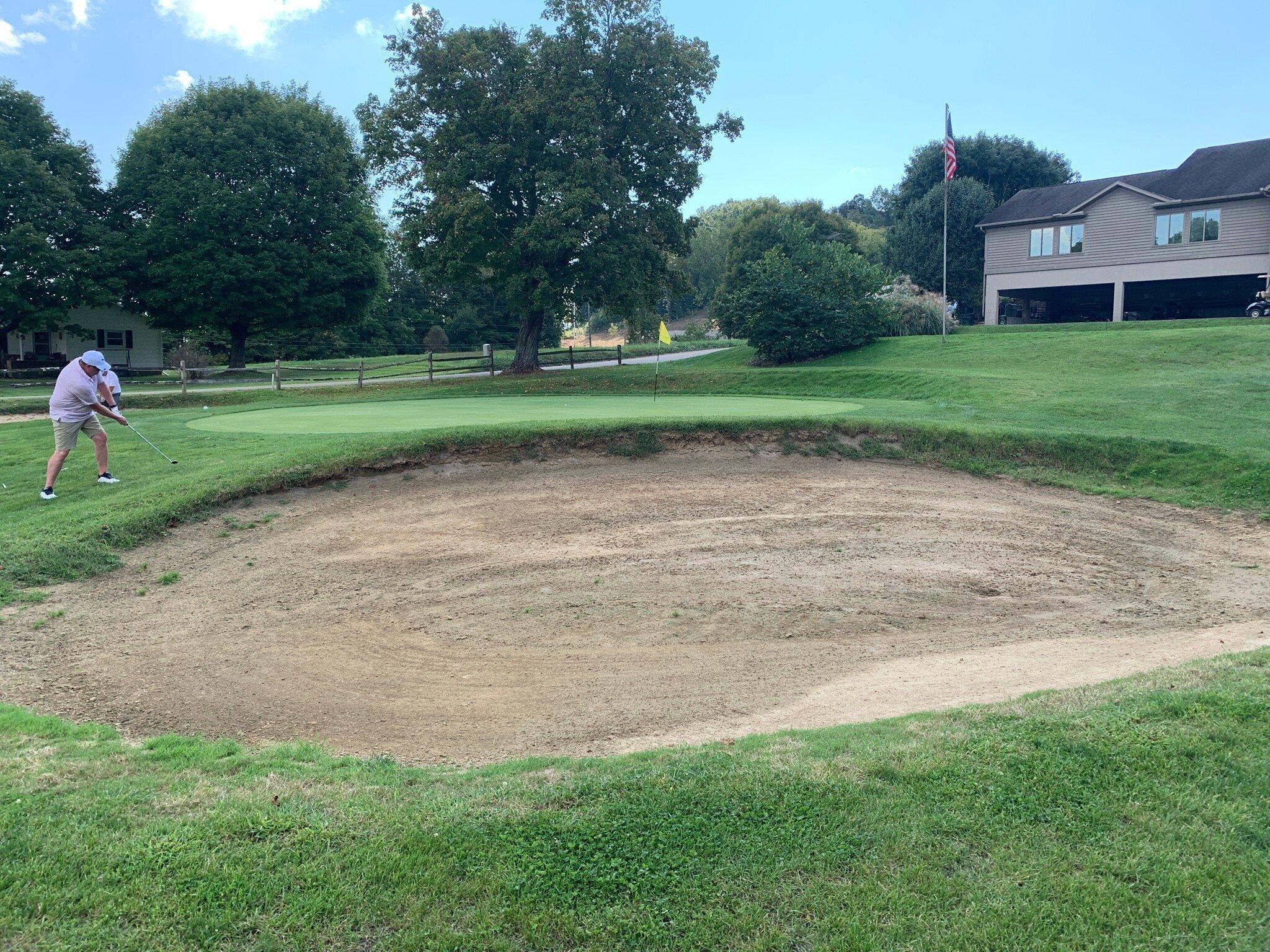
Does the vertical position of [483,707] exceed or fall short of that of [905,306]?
it falls short

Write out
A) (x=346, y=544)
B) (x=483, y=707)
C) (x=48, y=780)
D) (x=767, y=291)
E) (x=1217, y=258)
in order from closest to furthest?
(x=48, y=780), (x=483, y=707), (x=346, y=544), (x=767, y=291), (x=1217, y=258)

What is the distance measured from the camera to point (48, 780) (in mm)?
4578

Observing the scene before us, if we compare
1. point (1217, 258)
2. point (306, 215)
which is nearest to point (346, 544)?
point (306, 215)

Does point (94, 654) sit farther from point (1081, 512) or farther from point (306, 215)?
point (306, 215)

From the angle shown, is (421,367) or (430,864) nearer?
(430,864)

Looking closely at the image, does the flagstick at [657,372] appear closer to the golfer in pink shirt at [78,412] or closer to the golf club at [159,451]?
the golf club at [159,451]

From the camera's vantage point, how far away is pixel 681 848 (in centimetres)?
397

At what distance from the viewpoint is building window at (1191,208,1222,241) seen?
4084 cm

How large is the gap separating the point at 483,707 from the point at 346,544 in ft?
15.5

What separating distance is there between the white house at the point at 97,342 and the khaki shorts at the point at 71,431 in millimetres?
38417

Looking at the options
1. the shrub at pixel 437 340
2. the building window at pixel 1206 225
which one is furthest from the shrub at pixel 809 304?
the shrub at pixel 437 340

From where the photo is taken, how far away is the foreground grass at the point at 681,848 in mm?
3520

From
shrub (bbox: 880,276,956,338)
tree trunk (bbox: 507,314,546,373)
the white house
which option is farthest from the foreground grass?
the white house

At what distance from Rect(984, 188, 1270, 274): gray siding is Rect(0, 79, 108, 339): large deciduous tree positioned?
44.7 meters
